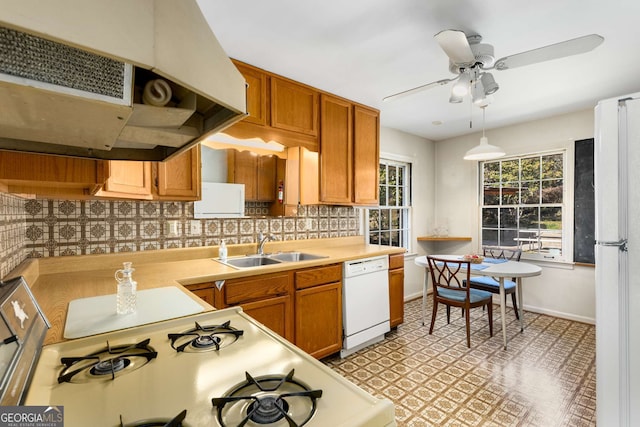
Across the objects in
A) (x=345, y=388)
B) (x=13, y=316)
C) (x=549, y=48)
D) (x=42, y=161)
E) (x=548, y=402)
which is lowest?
(x=548, y=402)

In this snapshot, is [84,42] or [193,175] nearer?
[84,42]

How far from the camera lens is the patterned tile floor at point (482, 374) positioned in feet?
6.52

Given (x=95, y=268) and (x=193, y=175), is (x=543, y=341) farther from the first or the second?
(x=95, y=268)

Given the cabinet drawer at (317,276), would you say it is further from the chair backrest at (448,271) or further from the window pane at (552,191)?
the window pane at (552,191)

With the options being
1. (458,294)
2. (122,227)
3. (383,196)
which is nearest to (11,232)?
(122,227)

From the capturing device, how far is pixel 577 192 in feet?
11.9

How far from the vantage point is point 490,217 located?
4.42m

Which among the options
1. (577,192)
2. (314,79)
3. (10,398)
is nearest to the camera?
(10,398)

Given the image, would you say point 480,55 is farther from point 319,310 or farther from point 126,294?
point 126,294

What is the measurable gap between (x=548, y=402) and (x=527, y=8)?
253 cm

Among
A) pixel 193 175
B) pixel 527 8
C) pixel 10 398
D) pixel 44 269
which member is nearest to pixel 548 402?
pixel 527 8

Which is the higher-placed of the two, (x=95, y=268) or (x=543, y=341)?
(x=95, y=268)

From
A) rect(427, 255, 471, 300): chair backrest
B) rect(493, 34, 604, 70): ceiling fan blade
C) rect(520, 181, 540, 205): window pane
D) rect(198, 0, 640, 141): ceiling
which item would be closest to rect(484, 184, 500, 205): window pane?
rect(520, 181, 540, 205): window pane

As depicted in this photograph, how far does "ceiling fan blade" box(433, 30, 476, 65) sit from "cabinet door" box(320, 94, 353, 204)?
129cm
